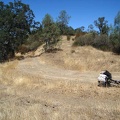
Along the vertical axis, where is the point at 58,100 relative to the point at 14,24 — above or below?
below

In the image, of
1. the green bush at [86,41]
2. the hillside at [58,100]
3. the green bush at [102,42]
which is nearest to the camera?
the hillside at [58,100]

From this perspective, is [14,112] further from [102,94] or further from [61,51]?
[61,51]

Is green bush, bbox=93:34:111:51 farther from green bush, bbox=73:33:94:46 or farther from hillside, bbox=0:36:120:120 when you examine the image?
hillside, bbox=0:36:120:120

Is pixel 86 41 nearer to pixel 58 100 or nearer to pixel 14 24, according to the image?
pixel 14 24

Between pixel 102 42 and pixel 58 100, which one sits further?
pixel 102 42

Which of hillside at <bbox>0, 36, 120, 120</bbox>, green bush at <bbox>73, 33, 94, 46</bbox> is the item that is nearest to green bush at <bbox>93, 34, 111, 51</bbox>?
green bush at <bbox>73, 33, 94, 46</bbox>

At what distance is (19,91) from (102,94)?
5421mm

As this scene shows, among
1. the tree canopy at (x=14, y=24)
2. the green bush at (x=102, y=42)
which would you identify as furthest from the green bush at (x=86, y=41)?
the tree canopy at (x=14, y=24)

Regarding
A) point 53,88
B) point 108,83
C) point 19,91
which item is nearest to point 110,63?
point 108,83

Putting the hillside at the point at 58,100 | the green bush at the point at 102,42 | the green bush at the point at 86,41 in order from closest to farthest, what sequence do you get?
the hillside at the point at 58,100 < the green bush at the point at 102,42 < the green bush at the point at 86,41

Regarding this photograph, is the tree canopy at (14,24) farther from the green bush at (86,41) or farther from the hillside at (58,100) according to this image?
the hillside at (58,100)

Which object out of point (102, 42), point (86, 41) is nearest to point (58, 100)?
point (102, 42)

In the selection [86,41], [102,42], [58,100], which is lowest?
[58,100]

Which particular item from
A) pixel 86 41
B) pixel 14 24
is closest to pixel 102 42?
pixel 86 41
